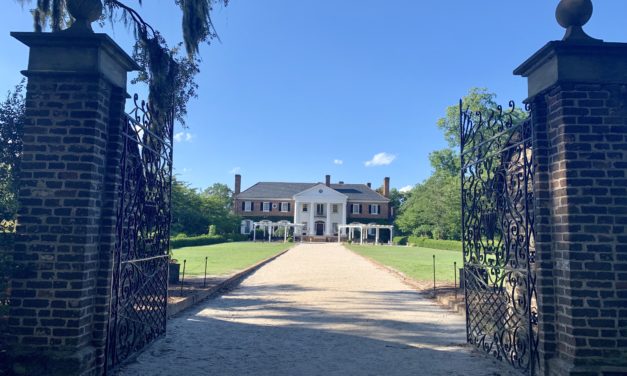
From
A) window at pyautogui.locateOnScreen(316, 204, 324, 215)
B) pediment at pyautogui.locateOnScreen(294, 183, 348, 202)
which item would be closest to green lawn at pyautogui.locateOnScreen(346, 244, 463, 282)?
pediment at pyautogui.locateOnScreen(294, 183, 348, 202)

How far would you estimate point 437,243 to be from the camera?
A: 39.0 m

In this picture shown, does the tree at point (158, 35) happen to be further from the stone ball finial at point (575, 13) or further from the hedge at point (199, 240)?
the hedge at point (199, 240)

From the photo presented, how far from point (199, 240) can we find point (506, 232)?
33522 millimetres

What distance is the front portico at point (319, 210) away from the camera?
59281 millimetres

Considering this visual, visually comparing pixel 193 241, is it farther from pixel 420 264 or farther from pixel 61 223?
pixel 61 223

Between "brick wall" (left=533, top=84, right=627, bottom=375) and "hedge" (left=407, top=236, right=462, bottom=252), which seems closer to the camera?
"brick wall" (left=533, top=84, right=627, bottom=375)

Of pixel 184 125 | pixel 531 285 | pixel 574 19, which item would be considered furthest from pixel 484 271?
pixel 184 125

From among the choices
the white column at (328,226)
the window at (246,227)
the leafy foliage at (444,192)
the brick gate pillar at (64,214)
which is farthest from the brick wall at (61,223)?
the white column at (328,226)

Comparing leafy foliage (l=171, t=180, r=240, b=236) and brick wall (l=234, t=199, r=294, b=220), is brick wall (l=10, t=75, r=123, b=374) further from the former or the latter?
brick wall (l=234, t=199, r=294, b=220)

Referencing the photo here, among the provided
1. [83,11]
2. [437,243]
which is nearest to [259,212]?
[437,243]

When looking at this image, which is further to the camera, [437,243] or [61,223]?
[437,243]

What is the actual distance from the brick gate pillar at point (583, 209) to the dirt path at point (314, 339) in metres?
1.13

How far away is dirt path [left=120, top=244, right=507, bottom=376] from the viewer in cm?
474

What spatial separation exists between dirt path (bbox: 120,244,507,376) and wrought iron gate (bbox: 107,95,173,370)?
288 mm
